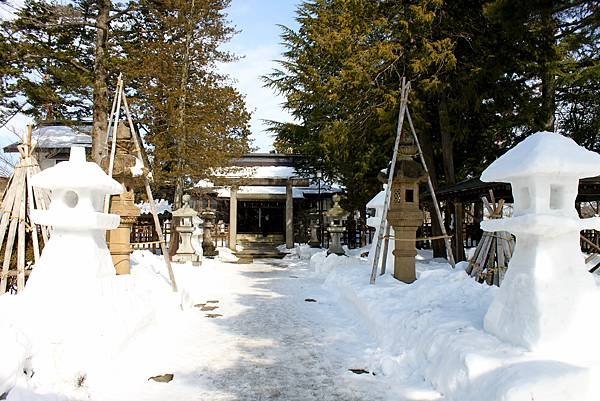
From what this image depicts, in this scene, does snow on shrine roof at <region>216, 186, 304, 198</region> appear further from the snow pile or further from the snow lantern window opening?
the snow lantern window opening

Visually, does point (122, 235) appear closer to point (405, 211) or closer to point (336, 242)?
point (405, 211)

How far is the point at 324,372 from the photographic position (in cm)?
491

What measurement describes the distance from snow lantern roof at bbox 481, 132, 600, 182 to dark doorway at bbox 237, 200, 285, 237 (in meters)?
23.1

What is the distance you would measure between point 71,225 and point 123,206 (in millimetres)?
4294

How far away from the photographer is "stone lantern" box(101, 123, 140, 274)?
29.3ft

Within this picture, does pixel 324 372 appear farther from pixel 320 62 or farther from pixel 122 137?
pixel 320 62

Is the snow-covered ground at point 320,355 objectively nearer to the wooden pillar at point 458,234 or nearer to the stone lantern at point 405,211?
the stone lantern at point 405,211

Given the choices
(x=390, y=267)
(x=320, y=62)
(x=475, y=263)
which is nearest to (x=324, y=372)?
(x=390, y=267)

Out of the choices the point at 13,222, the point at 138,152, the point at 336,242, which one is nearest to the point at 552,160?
the point at 138,152

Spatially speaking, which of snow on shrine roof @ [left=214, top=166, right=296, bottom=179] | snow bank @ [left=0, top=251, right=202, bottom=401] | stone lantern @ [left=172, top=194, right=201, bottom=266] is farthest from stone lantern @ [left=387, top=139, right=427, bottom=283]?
snow on shrine roof @ [left=214, top=166, right=296, bottom=179]

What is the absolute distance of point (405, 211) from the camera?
28.1ft

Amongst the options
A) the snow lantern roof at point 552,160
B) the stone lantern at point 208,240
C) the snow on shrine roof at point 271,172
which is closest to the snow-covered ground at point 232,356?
the snow lantern roof at point 552,160

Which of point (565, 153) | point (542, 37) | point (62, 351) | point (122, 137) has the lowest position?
point (62, 351)

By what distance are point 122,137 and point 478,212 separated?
18854 millimetres
